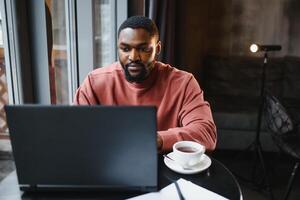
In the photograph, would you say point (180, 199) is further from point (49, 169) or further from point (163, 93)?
point (163, 93)

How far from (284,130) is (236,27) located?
161cm

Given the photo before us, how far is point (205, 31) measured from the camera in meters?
3.32

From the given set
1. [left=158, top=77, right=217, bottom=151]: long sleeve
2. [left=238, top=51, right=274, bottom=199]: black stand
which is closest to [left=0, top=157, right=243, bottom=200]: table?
[left=158, top=77, right=217, bottom=151]: long sleeve

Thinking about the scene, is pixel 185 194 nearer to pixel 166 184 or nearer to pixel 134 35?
pixel 166 184

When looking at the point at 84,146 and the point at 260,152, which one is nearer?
the point at 84,146

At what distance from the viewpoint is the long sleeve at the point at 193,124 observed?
106 centimetres

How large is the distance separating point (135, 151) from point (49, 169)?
21cm

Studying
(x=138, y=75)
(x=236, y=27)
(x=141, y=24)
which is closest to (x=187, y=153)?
(x=138, y=75)

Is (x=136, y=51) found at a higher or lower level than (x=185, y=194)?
higher

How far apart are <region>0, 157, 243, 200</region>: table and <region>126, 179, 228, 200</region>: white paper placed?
0.08 ft

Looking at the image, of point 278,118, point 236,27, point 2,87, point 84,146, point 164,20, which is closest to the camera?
point 84,146

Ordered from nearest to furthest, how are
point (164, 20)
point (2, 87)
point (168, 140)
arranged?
point (168, 140) → point (2, 87) → point (164, 20)

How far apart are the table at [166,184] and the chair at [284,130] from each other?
1096mm

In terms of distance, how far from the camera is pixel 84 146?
74 centimetres
